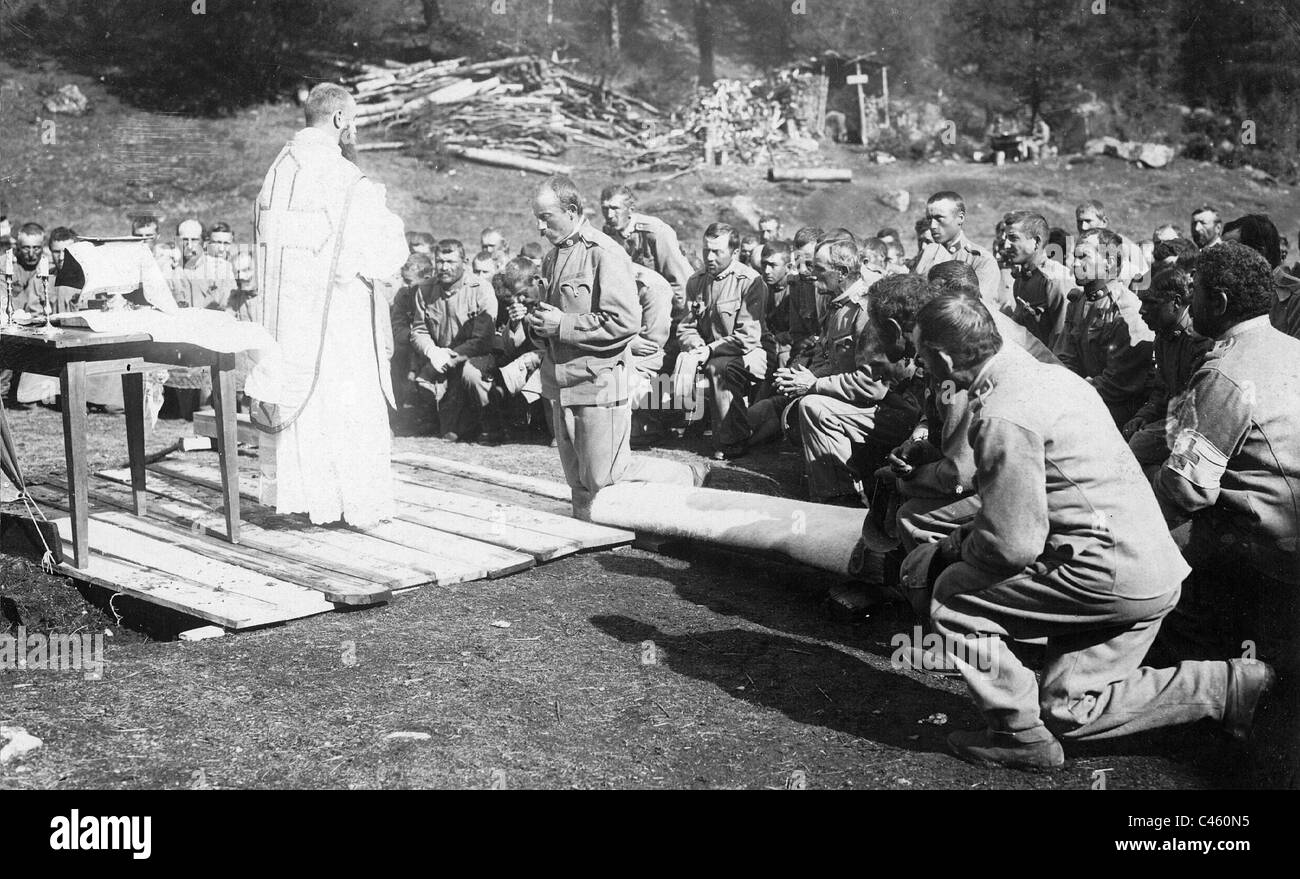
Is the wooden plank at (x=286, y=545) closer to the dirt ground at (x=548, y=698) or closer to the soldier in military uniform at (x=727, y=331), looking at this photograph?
the dirt ground at (x=548, y=698)

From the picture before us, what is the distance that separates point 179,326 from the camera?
220 inches

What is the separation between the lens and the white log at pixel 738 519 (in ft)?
18.7

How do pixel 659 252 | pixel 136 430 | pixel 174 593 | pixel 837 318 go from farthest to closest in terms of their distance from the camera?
pixel 659 252 → pixel 837 318 → pixel 136 430 → pixel 174 593

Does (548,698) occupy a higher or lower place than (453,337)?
lower

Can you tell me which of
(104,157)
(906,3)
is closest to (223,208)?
(104,157)

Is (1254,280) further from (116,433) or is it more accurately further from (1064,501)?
(116,433)

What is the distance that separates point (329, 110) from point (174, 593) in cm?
257

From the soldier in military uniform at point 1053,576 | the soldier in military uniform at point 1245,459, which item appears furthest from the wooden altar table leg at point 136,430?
the soldier in military uniform at point 1245,459

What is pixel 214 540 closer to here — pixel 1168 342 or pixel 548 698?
pixel 548 698

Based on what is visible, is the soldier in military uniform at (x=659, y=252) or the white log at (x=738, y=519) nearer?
the white log at (x=738, y=519)


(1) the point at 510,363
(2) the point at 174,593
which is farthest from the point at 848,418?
(1) the point at 510,363

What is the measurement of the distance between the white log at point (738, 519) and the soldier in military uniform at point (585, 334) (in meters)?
0.25

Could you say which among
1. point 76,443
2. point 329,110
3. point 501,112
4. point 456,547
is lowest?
point 456,547

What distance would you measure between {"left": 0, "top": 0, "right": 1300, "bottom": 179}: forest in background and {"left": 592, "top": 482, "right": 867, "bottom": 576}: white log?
533 inches
